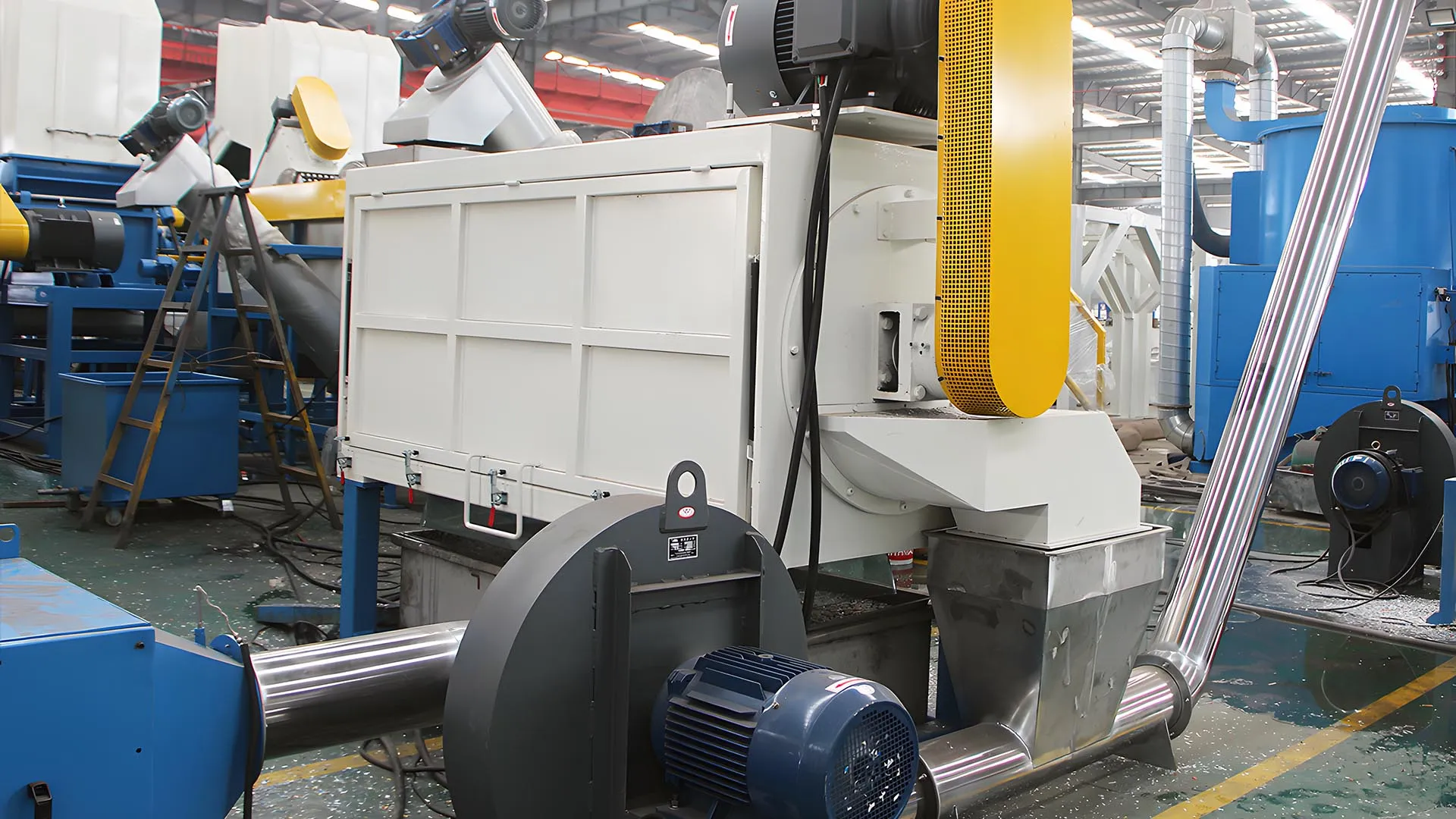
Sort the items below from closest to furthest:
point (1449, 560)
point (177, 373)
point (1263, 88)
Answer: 1. point (1449, 560)
2. point (177, 373)
3. point (1263, 88)

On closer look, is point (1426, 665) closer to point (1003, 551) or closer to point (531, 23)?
point (1003, 551)

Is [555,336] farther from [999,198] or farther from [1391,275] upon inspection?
[1391,275]

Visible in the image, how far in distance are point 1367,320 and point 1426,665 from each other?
12.1 feet

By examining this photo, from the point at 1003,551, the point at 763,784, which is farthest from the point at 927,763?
the point at 763,784

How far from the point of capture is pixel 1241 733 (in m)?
3.87

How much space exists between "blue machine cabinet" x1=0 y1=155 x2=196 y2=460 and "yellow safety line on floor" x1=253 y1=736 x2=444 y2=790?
533cm

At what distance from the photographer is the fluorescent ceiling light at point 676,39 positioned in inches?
678

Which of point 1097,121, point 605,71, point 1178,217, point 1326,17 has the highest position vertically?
point 605,71

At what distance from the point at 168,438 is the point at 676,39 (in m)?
12.8

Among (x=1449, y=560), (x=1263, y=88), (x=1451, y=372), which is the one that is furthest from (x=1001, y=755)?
(x=1263, y=88)

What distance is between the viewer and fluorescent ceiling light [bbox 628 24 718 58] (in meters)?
17.2

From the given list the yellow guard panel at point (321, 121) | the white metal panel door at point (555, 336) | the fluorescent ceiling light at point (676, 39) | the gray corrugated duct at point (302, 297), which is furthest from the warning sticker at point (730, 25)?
the fluorescent ceiling light at point (676, 39)

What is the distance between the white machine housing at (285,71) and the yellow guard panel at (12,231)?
4.21 meters

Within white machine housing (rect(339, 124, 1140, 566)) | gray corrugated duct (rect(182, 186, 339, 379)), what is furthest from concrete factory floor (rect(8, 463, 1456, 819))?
gray corrugated duct (rect(182, 186, 339, 379))
